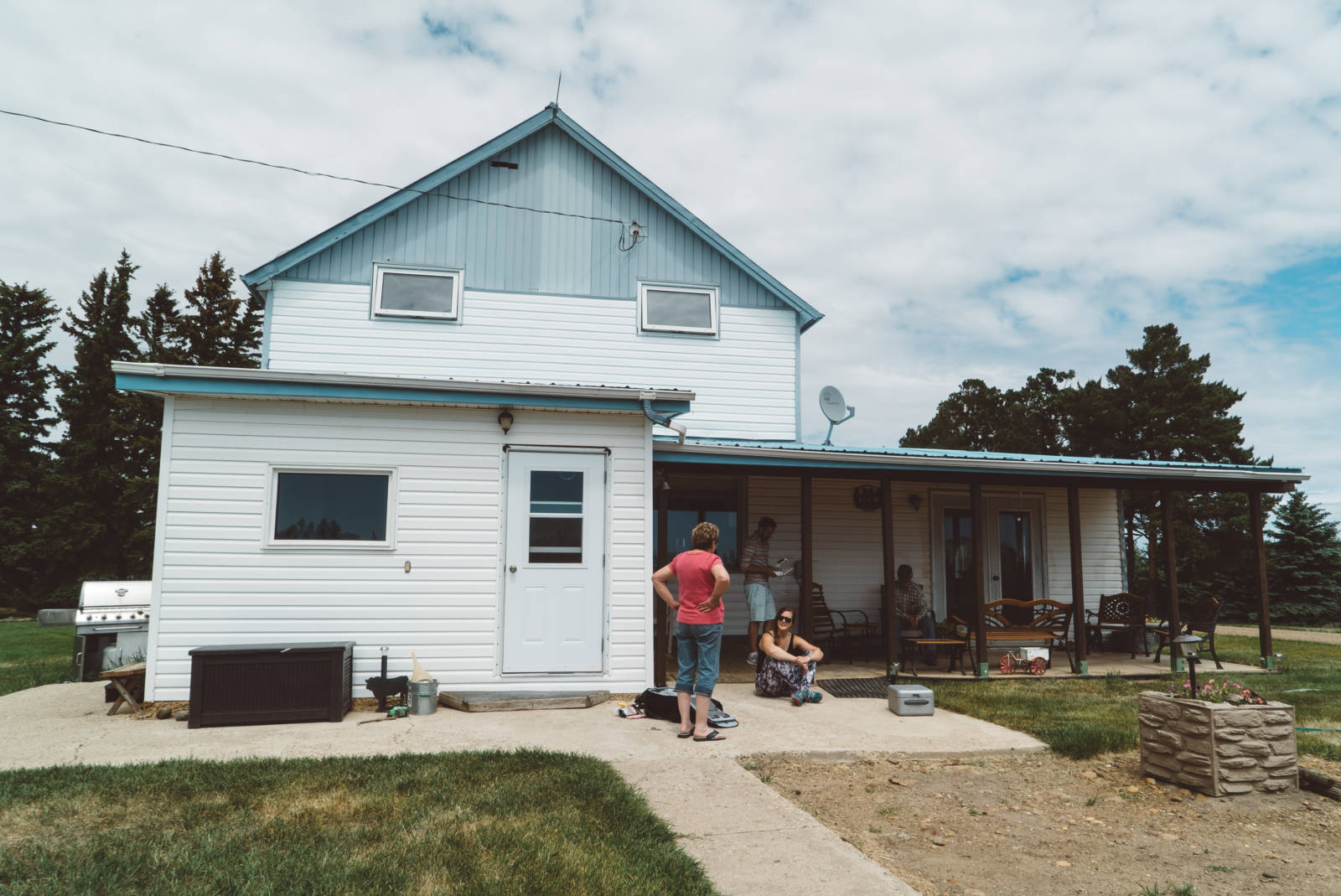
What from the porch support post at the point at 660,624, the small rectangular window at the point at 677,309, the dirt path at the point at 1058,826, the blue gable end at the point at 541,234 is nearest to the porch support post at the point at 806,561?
the porch support post at the point at 660,624

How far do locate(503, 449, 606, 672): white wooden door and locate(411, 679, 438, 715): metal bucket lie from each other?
75 centimetres

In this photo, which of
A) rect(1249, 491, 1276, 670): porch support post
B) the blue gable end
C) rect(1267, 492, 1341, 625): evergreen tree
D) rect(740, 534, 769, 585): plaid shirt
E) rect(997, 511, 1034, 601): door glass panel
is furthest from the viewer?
rect(1267, 492, 1341, 625): evergreen tree

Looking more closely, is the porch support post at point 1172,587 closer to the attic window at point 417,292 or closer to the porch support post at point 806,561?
the porch support post at point 806,561

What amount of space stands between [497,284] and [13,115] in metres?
5.52

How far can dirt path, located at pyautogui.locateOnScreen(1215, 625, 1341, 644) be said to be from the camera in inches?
654

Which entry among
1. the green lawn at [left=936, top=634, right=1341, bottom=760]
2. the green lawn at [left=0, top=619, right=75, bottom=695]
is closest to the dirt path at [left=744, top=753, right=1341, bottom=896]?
the green lawn at [left=936, top=634, right=1341, bottom=760]

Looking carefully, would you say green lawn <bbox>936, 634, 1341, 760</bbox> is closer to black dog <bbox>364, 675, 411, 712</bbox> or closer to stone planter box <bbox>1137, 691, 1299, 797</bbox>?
stone planter box <bbox>1137, 691, 1299, 797</bbox>

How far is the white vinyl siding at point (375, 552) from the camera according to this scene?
7.07 m

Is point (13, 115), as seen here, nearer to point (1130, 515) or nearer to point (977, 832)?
point (977, 832)

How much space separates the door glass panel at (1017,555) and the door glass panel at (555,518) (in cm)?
826

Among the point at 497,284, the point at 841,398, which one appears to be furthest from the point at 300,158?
the point at 841,398

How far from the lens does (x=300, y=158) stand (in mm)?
10641

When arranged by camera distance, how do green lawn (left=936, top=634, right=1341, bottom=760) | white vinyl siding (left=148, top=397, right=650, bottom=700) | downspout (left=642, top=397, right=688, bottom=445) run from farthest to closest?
downspout (left=642, top=397, right=688, bottom=445), white vinyl siding (left=148, top=397, right=650, bottom=700), green lawn (left=936, top=634, right=1341, bottom=760)

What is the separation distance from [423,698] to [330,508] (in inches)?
77.3
